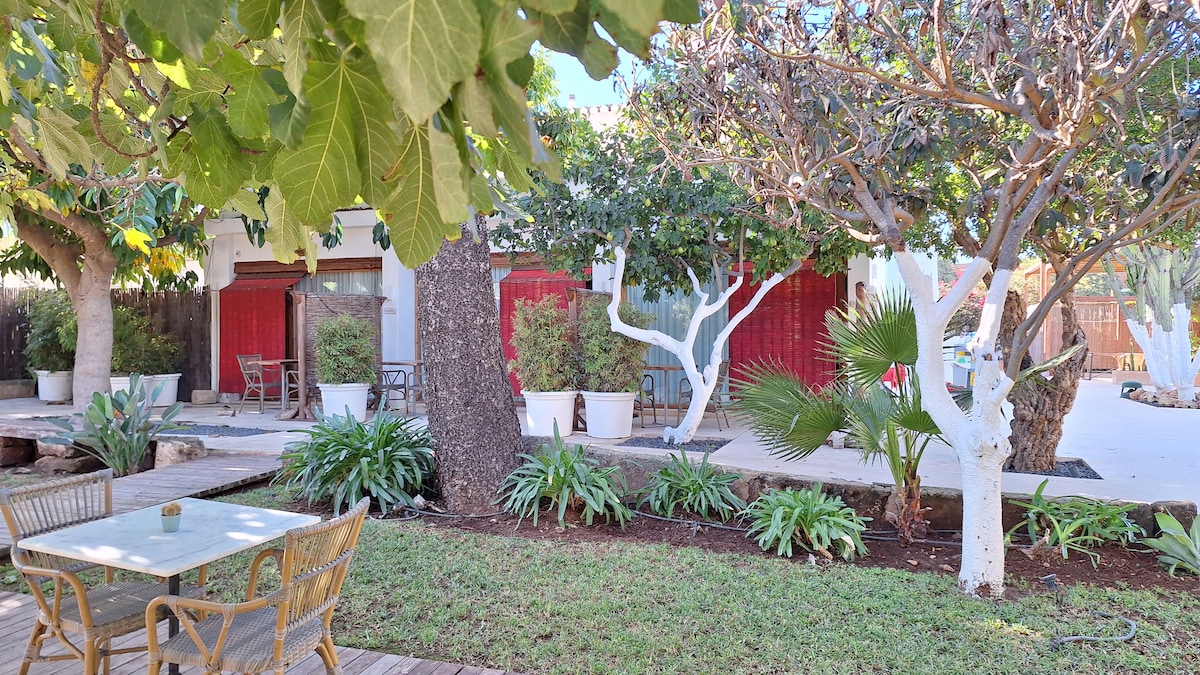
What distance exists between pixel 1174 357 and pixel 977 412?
12.6 meters

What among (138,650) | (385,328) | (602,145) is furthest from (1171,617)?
(385,328)

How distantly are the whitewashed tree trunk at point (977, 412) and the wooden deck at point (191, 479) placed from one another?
5311mm

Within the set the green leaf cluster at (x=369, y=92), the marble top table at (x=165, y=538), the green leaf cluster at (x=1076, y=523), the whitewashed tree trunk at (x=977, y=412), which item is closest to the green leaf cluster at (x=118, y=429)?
the marble top table at (x=165, y=538)

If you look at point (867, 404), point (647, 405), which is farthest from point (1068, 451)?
point (647, 405)

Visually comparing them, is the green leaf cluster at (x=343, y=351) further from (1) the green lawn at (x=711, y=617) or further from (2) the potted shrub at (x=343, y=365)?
(1) the green lawn at (x=711, y=617)

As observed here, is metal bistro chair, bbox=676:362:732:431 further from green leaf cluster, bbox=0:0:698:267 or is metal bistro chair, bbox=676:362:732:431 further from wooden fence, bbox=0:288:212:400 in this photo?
wooden fence, bbox=0:288:212:400

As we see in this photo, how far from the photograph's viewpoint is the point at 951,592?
3842 millimetres

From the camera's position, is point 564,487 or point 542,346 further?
point 542,346

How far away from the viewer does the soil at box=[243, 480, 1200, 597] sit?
4.07 meters

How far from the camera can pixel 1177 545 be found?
165 inches

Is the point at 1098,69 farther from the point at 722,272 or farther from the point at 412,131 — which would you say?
the point at 722,272

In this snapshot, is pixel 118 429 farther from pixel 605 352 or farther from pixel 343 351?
pixel 605 352

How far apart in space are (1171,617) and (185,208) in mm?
9330

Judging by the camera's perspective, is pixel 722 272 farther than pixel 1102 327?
No
